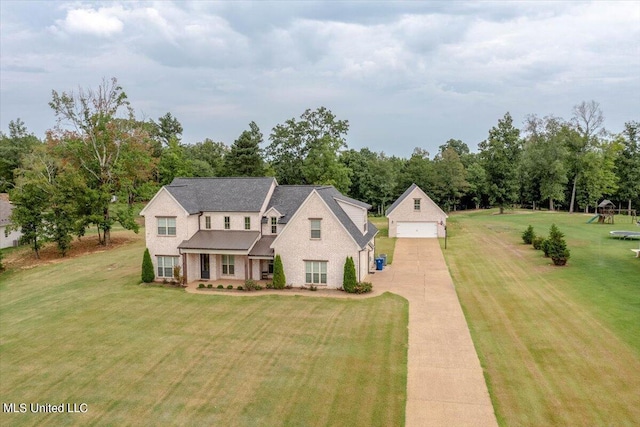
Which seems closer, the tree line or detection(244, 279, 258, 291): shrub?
detection(244, 279, 258, 291): shrub

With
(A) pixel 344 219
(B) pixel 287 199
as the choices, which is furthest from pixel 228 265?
(A) pixel 344 219

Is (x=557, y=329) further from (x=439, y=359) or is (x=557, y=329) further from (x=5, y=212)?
(x=5, y=212)

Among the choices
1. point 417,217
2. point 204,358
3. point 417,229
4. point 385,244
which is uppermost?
point 417,217

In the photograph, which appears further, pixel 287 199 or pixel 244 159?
pixel 244 159

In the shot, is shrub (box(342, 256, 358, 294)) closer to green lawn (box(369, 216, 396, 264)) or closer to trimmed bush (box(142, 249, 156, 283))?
green lawn (box(369, 216, 396, 264))

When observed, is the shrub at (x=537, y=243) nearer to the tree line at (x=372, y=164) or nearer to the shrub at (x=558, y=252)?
the shrub at (x=558, y=252)

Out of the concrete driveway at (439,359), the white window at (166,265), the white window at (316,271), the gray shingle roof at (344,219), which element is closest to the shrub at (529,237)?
the concrete driveway at (439,359)

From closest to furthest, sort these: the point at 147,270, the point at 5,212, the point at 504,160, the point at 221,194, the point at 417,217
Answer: the point at 147,270 < the point at 221,194 < the point at 5,212 < the point at 417,217 < the point at 504,160

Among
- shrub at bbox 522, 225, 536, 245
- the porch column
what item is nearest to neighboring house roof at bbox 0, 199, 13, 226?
the porch column
